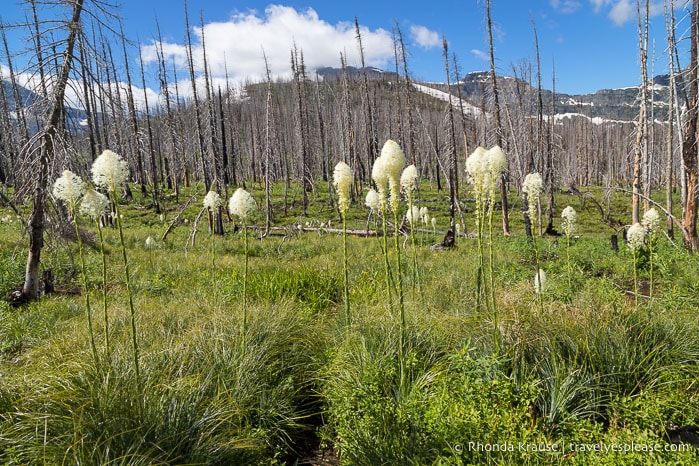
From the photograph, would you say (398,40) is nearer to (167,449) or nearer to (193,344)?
(193,344)

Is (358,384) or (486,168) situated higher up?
(486,168)

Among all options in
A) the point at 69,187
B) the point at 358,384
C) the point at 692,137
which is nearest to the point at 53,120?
the point at 69,187

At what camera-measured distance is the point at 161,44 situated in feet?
86.0

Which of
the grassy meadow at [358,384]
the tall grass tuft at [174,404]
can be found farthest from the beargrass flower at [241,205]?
the tall grass tuft at [174,404]

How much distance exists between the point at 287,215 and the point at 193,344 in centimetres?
2213

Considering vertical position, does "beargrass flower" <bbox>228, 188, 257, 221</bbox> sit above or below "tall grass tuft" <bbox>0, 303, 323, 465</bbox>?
above

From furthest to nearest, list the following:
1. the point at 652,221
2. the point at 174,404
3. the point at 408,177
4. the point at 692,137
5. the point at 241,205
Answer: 1. the point at 692,137
2. the point at 652,221
3. the point at 408,177
4. the point at 241,205
5. the point at 174,404

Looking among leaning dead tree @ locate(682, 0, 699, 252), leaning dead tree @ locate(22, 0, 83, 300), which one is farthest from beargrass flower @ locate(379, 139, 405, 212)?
leaning dead tree @ locate(682, 0, 699, 252)

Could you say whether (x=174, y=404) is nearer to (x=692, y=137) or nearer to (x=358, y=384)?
(x=358, y=384)

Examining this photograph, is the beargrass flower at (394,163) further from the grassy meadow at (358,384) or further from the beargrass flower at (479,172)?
the grassy meadow at (358,384)

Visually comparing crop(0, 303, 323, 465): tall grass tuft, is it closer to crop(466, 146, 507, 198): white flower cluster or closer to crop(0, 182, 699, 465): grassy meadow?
crop(0, 182, 699, 465): grassy meadow

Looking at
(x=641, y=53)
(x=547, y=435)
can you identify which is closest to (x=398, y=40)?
(x=641, y=53)

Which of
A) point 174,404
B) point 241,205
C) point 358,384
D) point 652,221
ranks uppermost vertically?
point 241,205

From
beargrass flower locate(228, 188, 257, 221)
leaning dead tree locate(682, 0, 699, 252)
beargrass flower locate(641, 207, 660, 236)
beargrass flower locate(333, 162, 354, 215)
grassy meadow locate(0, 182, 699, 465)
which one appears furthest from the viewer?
leaning dead tree locate(682, 0, 699, 252)
